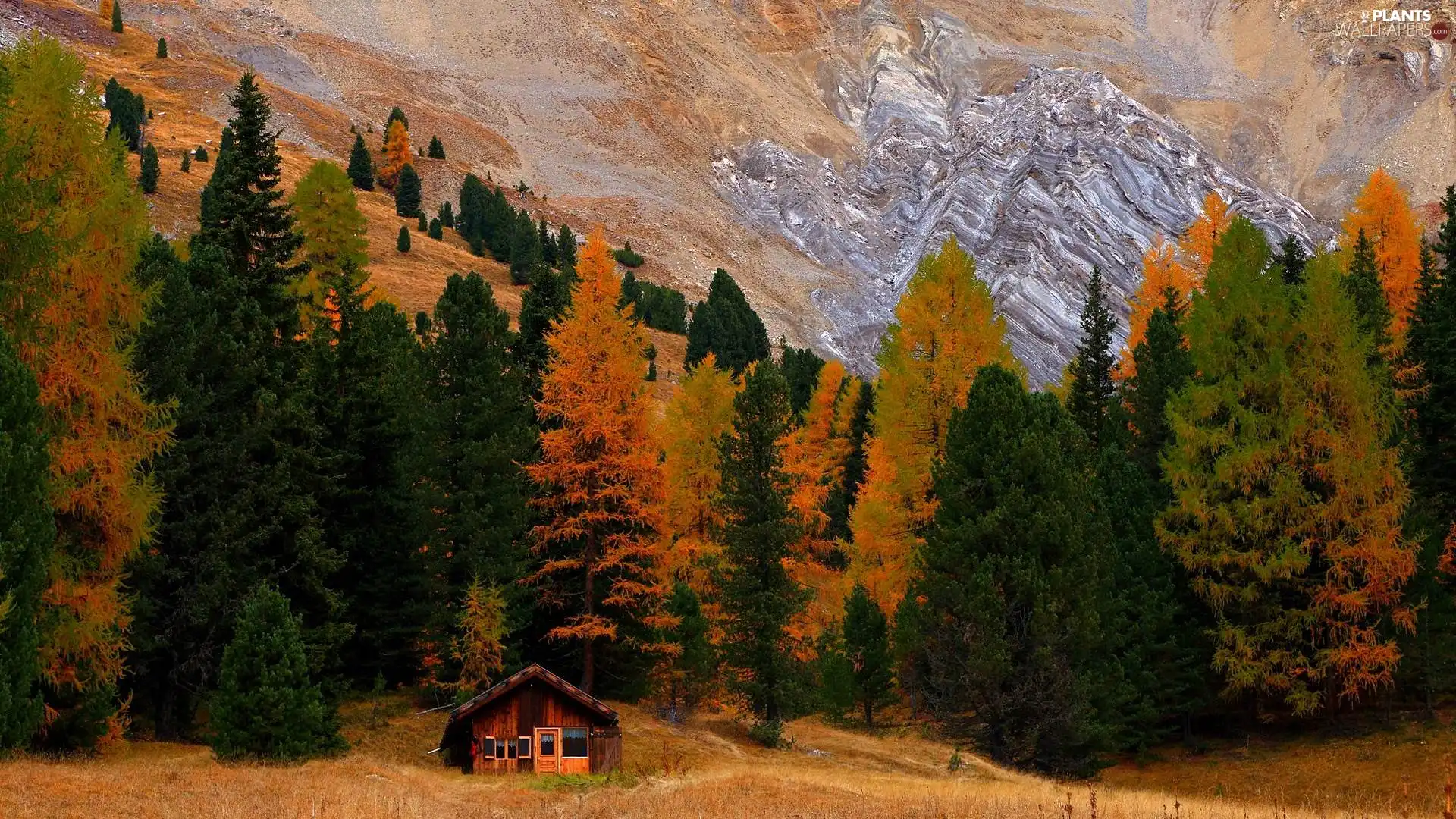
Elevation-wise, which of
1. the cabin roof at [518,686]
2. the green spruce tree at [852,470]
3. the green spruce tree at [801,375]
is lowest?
the cabin roof at [518,686]

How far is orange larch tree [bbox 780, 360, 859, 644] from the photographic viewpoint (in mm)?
35688

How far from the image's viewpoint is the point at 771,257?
15350 centimetres

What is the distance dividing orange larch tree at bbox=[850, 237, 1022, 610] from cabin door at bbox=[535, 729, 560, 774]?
1060cm

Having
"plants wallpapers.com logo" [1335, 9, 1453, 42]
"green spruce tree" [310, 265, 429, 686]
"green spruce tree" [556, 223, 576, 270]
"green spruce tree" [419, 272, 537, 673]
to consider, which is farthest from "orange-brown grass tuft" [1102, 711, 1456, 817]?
"plants wallpapers.com logo" [1335, 9, 1453, 42]

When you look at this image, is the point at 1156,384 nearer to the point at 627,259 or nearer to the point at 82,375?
the point at 82,375

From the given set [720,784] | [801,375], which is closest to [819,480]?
[801,375]

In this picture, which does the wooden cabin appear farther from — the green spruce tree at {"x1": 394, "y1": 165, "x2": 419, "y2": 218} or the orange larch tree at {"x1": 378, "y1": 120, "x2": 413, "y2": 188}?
the orange larch tree at {"x1": 378, "y1": 120, "x2": 413, "y2": 188}

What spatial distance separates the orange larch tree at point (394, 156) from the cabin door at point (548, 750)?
9118cm

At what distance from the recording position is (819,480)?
194 feet

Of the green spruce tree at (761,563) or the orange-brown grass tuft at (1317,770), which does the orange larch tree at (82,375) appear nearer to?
the green spruce tree at (761,563)

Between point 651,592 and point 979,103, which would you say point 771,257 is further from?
point 651,592

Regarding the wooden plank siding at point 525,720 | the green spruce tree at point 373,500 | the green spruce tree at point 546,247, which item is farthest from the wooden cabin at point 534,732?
the green spruce tree at point 546,247

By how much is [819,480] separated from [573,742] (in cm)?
3060

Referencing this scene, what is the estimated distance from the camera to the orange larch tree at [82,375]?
2266 centimetres
